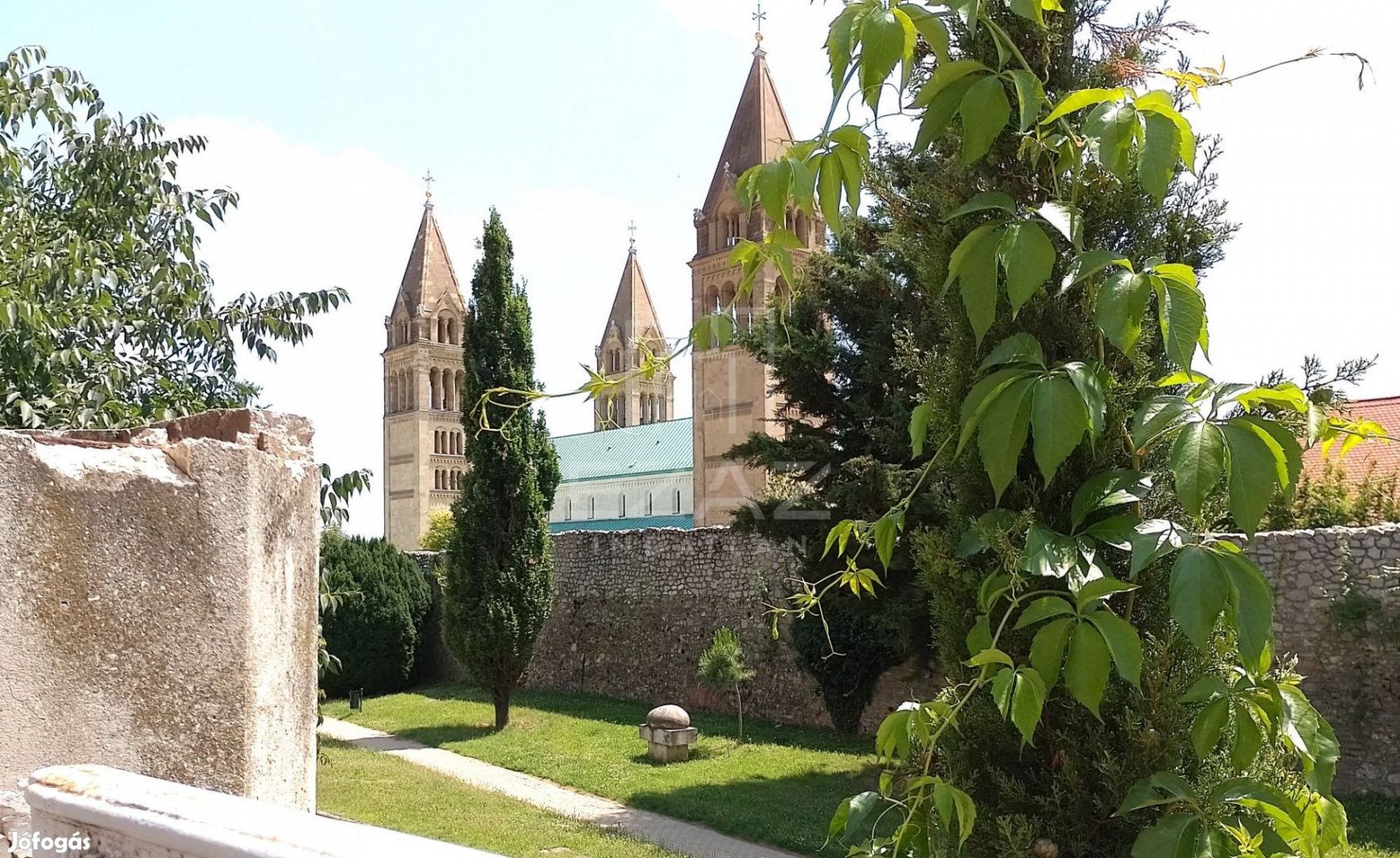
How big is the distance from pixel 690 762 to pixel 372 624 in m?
9.07

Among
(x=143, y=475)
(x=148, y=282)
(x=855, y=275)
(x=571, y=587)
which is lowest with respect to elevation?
(x=571, y=587)

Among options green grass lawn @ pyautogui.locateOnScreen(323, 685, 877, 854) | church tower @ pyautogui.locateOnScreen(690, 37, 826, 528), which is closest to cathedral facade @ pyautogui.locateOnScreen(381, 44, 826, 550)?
church tower @ pyautogui.locateOnScreen(690, 37, 826, 528)

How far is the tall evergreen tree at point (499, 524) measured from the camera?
15648 mm

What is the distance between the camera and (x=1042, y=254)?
124 centimetres

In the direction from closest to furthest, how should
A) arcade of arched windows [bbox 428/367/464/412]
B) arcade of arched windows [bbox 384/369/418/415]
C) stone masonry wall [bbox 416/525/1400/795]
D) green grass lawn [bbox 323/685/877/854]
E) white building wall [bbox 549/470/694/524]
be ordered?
stone masonry wall [bbox 416/525/1400/795] < green grass lawn [bbox 323/685/877/854] < white building wall [bbox 549/470/694/524] < arcade of arched windows [bbox 428/367/464/412] < arcade of arched windows [bbox 384/369/418/415]

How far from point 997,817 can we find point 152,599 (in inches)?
73.1

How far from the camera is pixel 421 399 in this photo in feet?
221

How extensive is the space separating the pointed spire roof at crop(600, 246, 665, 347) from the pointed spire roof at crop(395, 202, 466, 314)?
862 cm

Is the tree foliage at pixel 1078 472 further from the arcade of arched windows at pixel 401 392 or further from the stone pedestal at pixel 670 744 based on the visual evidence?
the arcade of arched windows at pixel 401 392

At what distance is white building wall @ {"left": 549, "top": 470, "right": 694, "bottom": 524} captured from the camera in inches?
2272

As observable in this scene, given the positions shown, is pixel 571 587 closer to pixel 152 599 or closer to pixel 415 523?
pixel 152 599

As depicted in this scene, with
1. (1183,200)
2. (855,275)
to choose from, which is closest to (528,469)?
(855,275)

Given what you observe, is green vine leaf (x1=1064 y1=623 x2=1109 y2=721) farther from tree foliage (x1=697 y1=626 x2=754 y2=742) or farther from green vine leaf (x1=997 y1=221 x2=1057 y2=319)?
tree foliage (x1=697 y1=626 x2=754 y2=742)

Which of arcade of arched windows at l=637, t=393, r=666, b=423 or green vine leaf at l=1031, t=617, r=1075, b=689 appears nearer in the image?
green vine leaf at l=1031, t=617, r=1075, b=689
